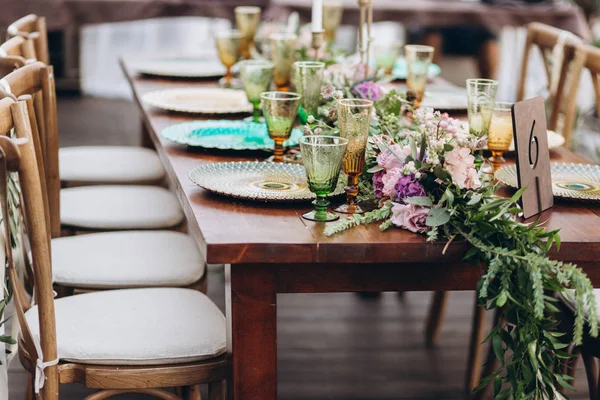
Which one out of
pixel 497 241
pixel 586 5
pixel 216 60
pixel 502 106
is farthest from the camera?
pixel 586 5

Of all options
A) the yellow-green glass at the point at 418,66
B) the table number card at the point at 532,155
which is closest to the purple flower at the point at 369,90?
the yellow-green glass at the point at 418,66

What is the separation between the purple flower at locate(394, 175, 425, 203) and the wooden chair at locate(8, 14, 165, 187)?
160 centimetres

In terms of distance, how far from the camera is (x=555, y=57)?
2898 mm

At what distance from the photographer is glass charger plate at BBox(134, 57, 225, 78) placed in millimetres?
3008

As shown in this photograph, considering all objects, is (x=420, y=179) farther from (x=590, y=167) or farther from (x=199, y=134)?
(x=199, y=134)

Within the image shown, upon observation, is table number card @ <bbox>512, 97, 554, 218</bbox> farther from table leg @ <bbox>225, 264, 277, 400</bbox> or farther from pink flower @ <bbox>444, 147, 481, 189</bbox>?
table leg @ <bbox>225, 264, 277, 400</bbox>

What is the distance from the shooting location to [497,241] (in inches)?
53.6

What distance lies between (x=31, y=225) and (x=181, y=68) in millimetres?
1778

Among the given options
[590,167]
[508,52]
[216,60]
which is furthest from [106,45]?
[590,167]

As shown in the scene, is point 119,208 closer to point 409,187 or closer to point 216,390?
point 216,390

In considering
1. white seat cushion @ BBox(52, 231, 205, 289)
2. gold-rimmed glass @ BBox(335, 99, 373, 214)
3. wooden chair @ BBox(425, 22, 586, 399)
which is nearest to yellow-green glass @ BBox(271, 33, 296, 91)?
white seat cushion @ BBox(52, 231, 205, 289)

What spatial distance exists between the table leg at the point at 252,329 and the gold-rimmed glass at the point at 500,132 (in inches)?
26.3

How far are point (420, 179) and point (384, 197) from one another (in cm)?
10

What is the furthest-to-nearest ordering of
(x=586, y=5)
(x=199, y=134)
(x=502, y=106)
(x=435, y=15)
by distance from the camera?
(x=586, y=5)
(x=435, y=15)
(x=199, y=134)
(x=502, y=106)
